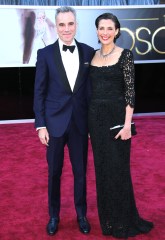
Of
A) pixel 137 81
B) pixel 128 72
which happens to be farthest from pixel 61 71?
pixel 137 81

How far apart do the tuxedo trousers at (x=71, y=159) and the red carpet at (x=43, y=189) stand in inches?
8.4

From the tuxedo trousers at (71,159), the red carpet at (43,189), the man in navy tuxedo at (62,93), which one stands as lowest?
the red carpet at (43,189)

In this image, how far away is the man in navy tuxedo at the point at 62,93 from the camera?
95.6 inches

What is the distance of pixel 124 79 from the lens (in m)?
2.36

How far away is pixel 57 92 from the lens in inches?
97.0

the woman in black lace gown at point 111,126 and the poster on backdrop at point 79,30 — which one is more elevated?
the poster on backdrop at point 79,30

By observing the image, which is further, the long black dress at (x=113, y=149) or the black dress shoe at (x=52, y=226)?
the black dress shoe at (x=52, y=226)

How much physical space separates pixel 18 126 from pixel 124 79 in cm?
404

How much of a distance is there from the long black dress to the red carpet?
129 mm

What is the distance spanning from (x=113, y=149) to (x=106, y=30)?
0.80 meters

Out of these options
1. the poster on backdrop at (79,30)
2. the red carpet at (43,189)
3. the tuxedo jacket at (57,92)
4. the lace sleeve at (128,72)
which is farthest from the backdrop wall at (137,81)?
the lace sleeve at (128,72)

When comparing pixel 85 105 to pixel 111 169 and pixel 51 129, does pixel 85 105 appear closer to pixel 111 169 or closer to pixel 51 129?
pixel 51 129

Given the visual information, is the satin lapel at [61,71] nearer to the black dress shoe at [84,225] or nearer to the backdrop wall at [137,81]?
the black dress shoe at [84,225]

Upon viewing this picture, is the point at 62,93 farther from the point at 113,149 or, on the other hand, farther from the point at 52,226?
the point at 52,226
